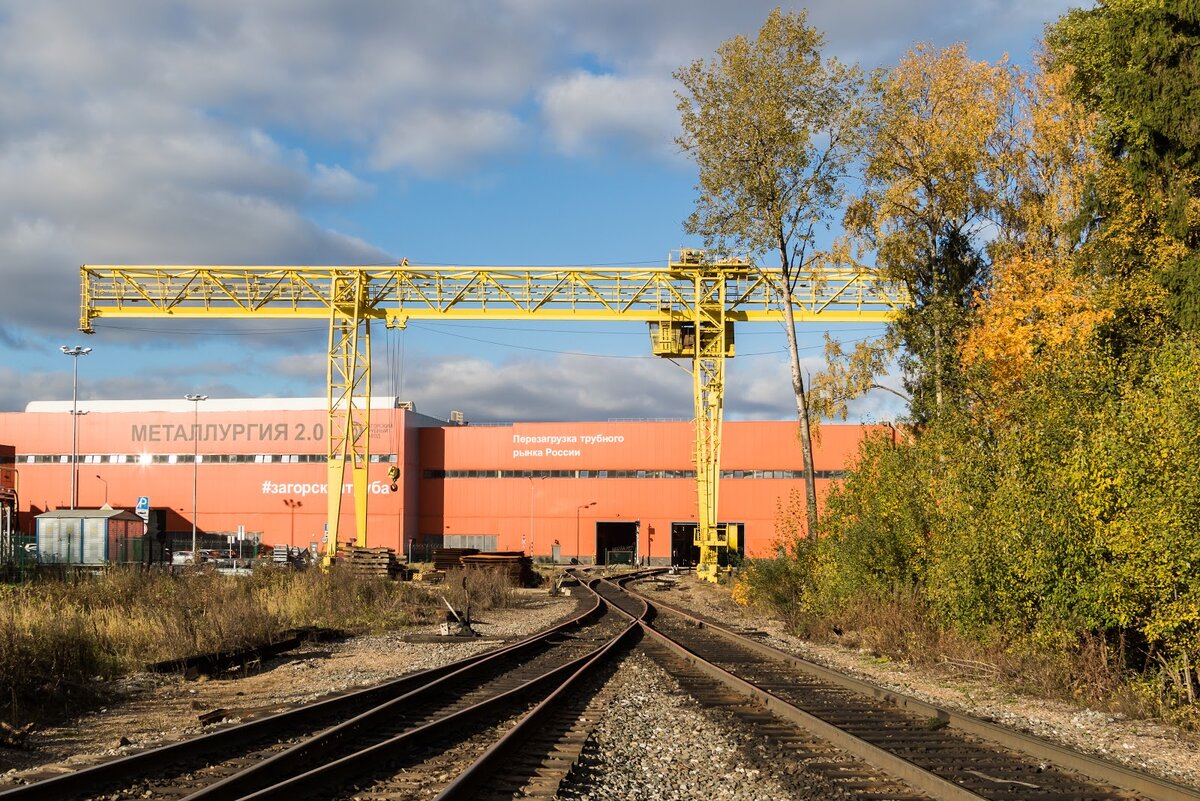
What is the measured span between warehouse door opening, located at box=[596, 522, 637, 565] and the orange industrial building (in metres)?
0.13

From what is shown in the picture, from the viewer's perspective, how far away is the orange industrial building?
202ft

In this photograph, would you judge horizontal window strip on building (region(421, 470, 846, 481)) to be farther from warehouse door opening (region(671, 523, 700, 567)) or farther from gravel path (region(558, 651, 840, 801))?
gravel path (region(558, 651, 840, 801))

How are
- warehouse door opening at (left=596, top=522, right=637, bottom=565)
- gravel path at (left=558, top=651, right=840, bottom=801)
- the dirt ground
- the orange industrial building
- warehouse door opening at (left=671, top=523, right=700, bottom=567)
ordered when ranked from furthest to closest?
warehouse door opening at (left=596, top=522, right=637, bottom=565), the orange industrial building, warehouse door opening at (left=671, top=523, right=700, bottom=567), the dirt ground, gravel path at (left=558, top=651, right=840, bottom=801)

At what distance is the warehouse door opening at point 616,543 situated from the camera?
6272cm

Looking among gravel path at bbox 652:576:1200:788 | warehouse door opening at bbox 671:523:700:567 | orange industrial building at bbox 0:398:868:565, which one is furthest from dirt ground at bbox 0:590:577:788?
orange industrial building at bbox 0:398:868:565

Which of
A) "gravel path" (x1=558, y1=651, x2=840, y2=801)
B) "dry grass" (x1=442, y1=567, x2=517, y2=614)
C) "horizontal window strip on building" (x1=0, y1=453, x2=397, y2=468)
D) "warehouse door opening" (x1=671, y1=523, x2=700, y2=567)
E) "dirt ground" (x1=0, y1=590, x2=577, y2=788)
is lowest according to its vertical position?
"warehouse door opening" (x1=671, y1=523, x2=700, y2=567)

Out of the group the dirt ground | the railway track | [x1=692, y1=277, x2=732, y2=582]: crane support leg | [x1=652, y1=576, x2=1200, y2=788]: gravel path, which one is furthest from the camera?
[x1=692, y1=277, x2=732, y2=582]: crane support leg

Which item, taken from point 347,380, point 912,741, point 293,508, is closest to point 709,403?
point 347,380

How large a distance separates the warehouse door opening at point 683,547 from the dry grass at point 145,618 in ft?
122

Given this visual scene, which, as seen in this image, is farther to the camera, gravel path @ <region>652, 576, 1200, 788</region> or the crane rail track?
gravel path @ <region>652, 576, 1200, 788</region>

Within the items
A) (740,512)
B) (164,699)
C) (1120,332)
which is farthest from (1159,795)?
(740,512)

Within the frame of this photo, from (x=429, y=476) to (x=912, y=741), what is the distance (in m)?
58.3

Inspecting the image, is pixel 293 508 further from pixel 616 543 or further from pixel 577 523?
pixel 616 543

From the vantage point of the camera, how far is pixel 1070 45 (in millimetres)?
23609
